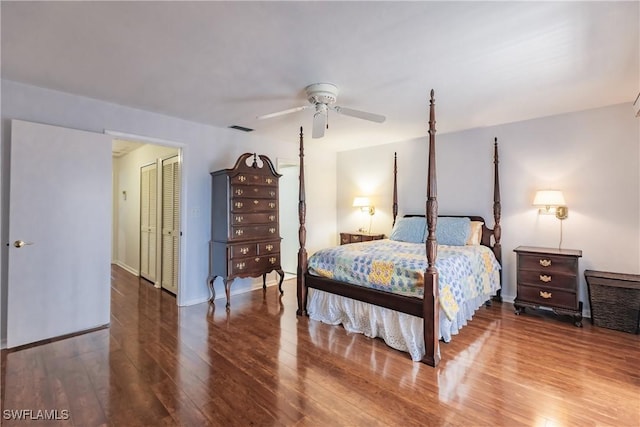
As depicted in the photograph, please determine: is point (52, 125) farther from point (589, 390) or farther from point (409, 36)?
point (589, 390)

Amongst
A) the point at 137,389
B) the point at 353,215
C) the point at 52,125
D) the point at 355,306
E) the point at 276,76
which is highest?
the point at 276,76

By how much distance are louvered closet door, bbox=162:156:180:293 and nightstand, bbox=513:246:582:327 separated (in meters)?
4.27

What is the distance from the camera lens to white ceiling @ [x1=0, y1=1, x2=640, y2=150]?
1.81 metres

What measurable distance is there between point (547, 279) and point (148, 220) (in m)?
5.75

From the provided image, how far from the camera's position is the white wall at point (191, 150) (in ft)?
9.20

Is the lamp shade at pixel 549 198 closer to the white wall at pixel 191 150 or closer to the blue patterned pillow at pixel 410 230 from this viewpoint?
the blue patterned pillow at pixel 410 230

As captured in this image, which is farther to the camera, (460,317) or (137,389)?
(460,317)

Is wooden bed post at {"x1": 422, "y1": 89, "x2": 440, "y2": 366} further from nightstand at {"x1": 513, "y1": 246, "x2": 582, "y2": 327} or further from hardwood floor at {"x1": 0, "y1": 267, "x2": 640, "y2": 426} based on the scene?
nightstand at {"x1": 513, "y1": 246, "x2": 582, "y2": 327}

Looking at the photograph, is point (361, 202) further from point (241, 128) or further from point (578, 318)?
point (578, 318)

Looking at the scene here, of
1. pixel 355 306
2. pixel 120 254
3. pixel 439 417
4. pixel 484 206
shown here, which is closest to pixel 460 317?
pixel 355 306

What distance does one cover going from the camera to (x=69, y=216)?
2.99 metres

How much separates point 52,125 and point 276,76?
222cm

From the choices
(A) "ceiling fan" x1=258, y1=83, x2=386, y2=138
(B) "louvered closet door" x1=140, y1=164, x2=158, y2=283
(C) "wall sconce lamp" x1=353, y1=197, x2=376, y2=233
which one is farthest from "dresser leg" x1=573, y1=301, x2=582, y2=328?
(B) "louvered closet door" x1=140, y1=164, x2=158, y2=283

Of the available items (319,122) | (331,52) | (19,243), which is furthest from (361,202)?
(19,243)
